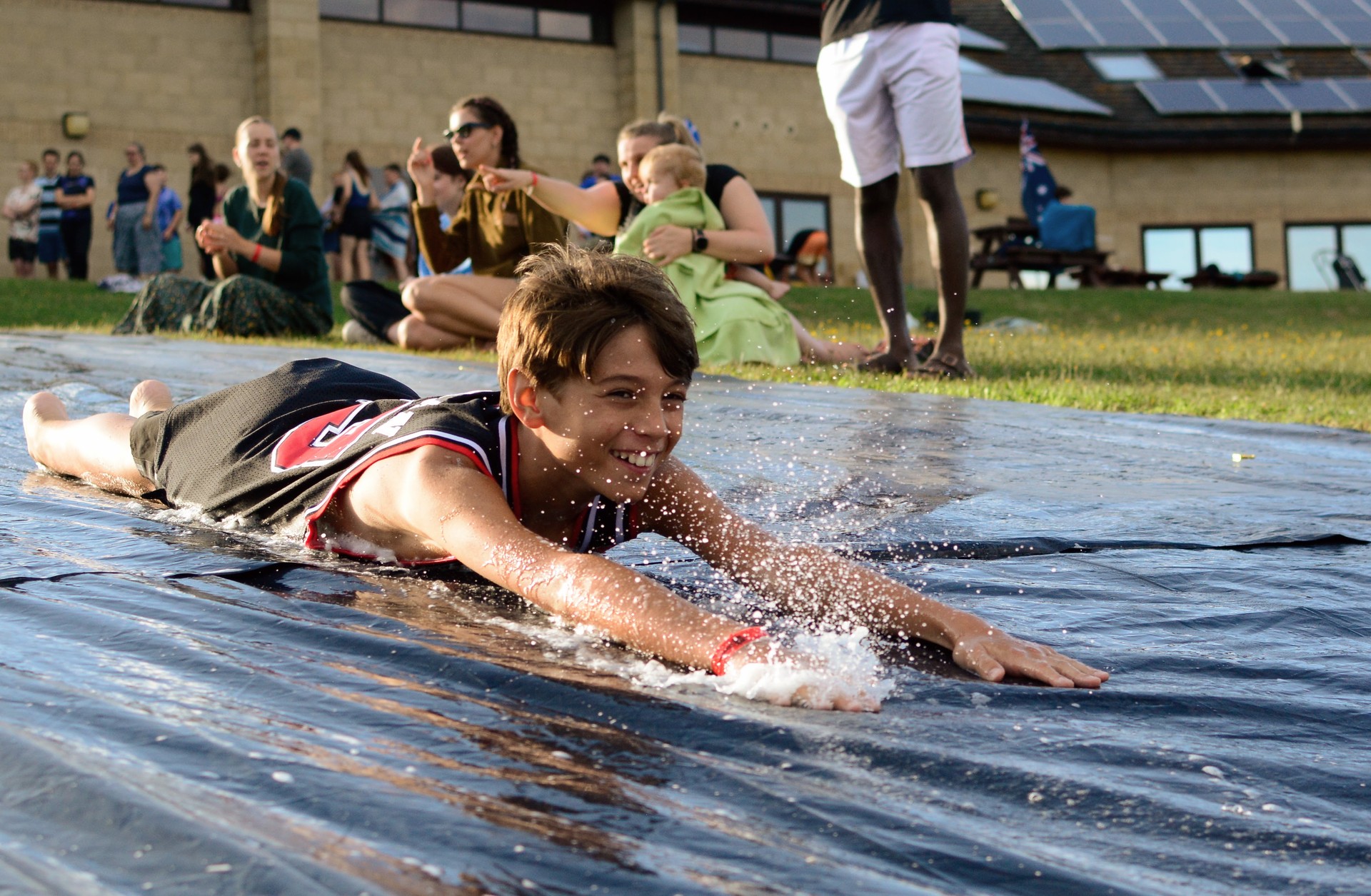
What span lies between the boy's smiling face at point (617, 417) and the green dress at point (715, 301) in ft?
15.0

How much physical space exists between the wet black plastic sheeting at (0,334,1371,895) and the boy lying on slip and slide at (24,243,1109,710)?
9 cm

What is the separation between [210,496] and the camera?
3.68m

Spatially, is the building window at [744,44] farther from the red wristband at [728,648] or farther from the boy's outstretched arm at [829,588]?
the red wristband at [728,648]

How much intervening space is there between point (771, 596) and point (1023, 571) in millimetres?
749

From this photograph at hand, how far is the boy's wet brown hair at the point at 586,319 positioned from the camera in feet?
9.04

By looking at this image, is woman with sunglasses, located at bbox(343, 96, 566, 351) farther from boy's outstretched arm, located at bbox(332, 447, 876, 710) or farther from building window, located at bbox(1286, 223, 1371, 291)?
building window, located at bbox(1286, 223, 1371, 291)

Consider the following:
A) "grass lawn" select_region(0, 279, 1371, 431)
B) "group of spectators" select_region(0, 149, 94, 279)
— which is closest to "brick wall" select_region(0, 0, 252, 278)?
"group of spectators" select_region(0, 149, 94, 279)

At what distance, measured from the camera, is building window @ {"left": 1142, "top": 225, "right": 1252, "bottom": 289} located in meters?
31.4

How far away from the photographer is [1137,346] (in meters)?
10.9

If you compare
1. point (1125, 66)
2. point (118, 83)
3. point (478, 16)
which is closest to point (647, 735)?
point (118, 83)

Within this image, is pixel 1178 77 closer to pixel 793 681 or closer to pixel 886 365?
pixel 886 365

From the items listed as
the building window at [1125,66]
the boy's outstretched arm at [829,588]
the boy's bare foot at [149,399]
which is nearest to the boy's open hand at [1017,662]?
the boy's outstretched arm at [829,588]

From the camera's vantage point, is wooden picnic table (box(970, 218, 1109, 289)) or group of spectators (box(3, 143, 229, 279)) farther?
wooden picnic table (box(970, 218, 1109, 289))

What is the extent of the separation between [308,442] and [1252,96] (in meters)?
30.9
